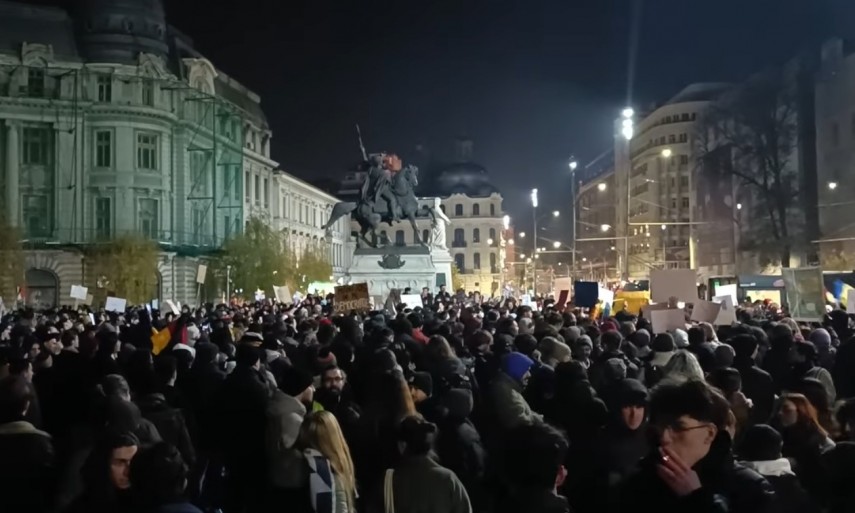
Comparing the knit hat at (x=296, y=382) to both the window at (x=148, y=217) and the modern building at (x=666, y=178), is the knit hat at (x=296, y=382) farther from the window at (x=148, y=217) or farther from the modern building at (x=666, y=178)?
the modern building at (x=666, y=178)

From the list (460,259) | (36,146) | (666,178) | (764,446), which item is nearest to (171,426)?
(764,446)

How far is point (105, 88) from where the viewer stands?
6078 cm

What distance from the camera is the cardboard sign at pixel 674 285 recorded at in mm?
17469

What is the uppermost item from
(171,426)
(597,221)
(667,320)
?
(597,221)

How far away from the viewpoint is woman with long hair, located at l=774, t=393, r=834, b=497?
5.70 metres

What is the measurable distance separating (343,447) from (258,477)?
58.2 inches

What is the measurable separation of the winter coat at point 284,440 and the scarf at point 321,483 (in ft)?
0.47

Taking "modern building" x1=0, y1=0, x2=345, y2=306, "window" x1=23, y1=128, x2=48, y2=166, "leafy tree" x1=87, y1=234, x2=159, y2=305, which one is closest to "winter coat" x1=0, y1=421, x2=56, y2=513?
"leafy tree" x1=87, y1=234, x2=159, y2=305

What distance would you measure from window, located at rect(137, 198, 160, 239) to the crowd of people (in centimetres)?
5303

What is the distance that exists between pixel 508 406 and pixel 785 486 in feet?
8.92

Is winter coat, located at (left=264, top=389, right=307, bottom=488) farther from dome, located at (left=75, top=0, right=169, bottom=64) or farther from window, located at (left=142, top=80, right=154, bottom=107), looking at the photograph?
dome, located at (left=75, top=0, right=169, bottom=64)

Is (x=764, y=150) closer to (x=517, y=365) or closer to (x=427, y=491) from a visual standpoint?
(x=517, y=365)

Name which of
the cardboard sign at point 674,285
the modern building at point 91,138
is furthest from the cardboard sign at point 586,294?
the modern building at point 91,138

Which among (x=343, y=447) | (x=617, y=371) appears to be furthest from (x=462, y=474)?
(x=617, y=371)
